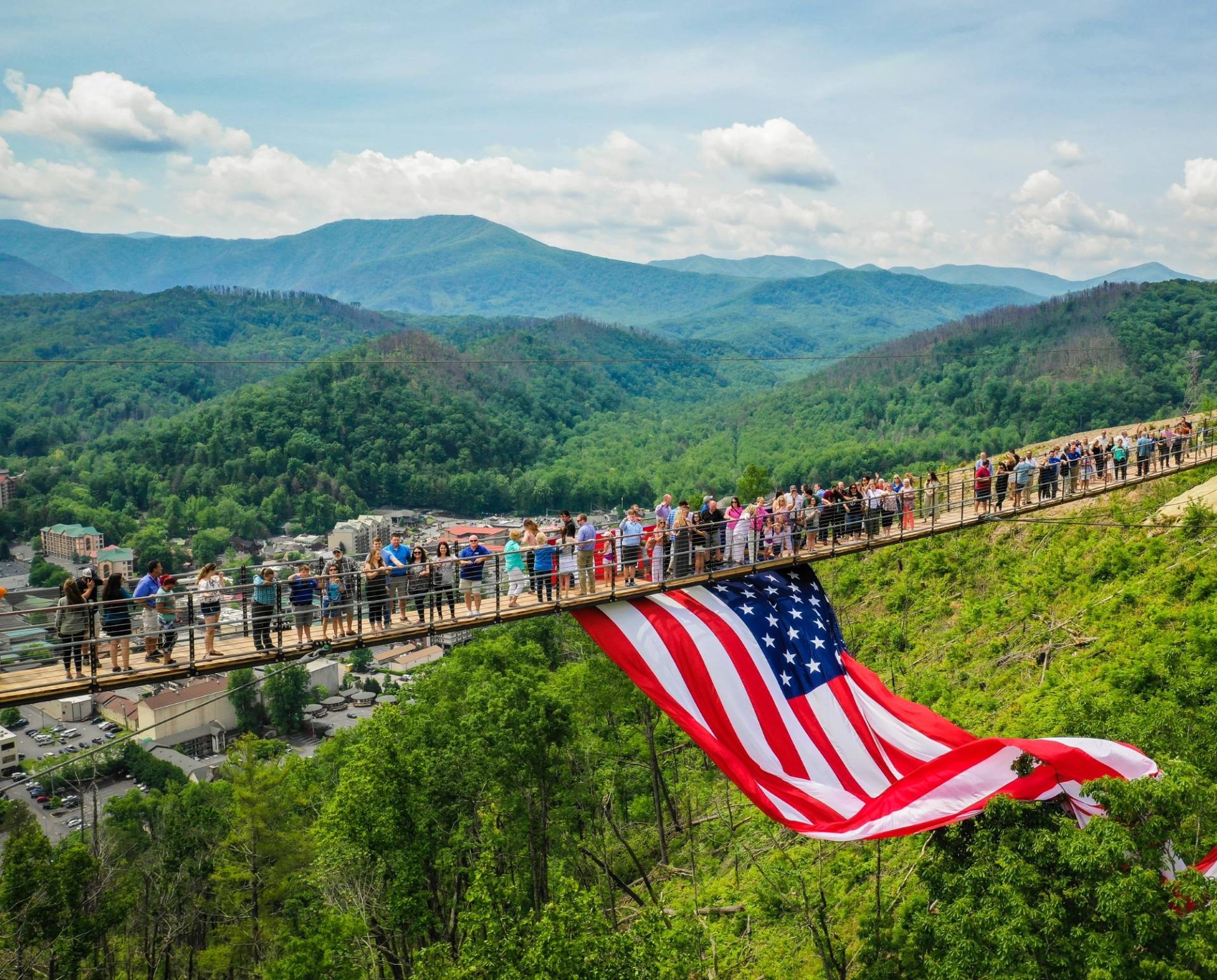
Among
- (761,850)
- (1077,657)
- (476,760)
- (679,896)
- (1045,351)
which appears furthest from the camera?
(1045,351)

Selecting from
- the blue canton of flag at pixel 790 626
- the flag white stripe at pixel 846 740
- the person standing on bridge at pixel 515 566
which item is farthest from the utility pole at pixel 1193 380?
the person standing on bridge at pixel 515 566

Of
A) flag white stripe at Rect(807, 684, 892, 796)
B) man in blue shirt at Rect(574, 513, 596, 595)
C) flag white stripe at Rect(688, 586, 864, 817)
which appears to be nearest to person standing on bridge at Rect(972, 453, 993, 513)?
flag white stripe at Rect(807, 684, 892, 796)

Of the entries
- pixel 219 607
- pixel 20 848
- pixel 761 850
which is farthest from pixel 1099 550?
pixel 20 848

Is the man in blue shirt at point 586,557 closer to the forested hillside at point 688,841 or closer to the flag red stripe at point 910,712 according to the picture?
the flag red stripe at point 910,712

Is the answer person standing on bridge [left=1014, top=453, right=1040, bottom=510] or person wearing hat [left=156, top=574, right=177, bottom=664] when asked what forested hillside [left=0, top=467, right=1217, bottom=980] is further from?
person wearing hat [left=156, top=574, right=177, bottom=664]

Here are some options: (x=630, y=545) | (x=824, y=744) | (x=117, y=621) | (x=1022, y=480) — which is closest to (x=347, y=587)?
(x=117, y=621)

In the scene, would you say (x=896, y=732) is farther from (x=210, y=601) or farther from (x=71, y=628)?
(x=71, y=628)

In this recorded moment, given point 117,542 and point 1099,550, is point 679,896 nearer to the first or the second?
point 1099,550
